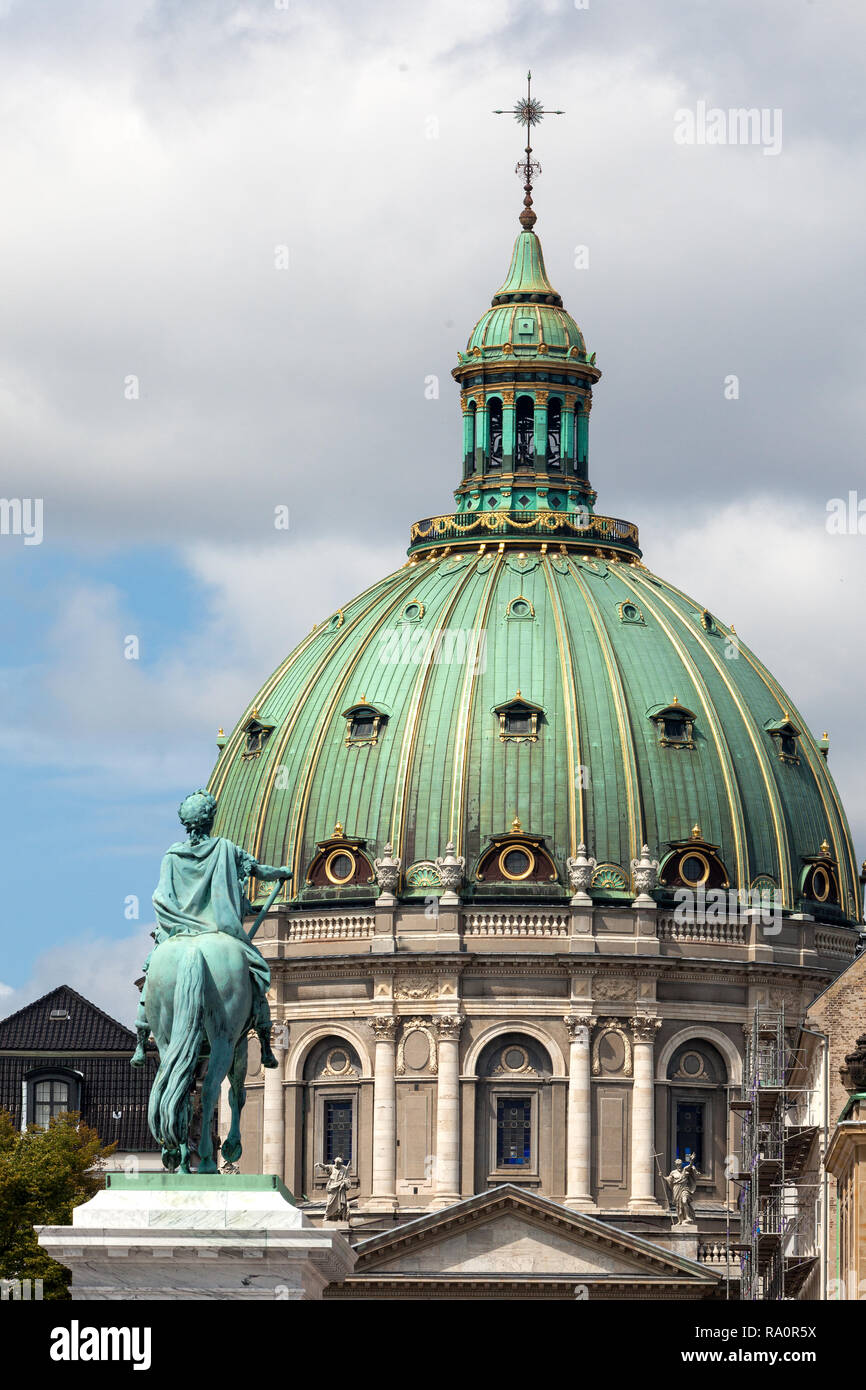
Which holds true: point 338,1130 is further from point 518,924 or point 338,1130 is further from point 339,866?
point 518,924

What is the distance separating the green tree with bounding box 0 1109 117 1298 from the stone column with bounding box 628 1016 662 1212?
26674 millimetres

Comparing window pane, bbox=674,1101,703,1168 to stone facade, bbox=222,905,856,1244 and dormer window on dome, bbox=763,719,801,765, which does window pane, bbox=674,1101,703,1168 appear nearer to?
stone facade, bbox=222,905,856,1244

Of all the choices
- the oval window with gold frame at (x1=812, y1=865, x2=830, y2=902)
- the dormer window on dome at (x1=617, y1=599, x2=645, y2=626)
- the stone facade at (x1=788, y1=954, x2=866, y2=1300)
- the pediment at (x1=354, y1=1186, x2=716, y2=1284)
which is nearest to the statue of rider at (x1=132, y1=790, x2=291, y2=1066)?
the stone facade at (x1=788, y1=954, x2=866, y2=1300)

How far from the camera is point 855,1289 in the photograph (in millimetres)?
57375

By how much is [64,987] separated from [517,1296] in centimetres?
3343

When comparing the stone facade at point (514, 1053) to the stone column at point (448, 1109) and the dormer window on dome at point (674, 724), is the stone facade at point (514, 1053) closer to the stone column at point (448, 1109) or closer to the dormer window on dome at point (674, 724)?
the stone column at point (448, 1109)

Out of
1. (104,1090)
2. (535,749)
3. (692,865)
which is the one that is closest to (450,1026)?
(535,749)

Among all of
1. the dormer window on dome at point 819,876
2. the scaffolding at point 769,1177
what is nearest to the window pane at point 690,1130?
the dormer window on dome at point 819,876

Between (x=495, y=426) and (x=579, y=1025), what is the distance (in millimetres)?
28036

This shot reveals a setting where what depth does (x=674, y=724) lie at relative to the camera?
455 ft

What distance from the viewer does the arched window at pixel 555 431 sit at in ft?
490

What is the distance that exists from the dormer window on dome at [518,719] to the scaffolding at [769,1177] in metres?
21.2
